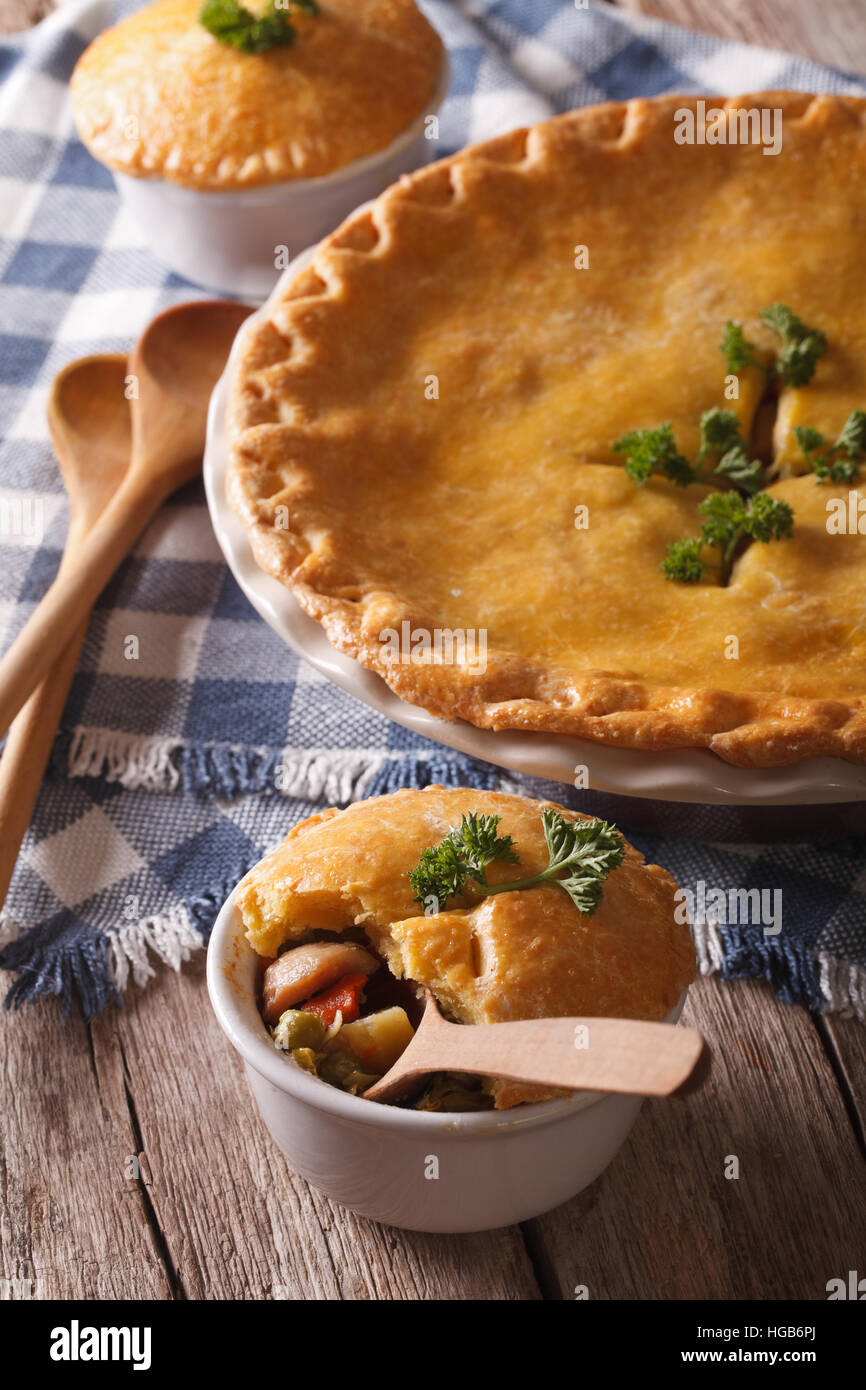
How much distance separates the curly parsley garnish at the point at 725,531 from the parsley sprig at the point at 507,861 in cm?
57

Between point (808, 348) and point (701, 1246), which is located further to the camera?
point (808, 348)

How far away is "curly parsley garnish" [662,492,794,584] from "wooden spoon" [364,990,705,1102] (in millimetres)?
817

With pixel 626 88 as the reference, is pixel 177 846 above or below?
below

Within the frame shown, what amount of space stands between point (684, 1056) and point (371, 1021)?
0.41 meters

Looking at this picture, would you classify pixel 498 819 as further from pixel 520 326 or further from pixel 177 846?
pixel 520 326

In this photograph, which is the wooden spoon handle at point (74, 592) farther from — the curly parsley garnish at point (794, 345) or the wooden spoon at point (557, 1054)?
the curly parsley garnish at point (794, 345)

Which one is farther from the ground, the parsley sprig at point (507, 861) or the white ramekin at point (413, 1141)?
the parsley sprig at point (507, 861)

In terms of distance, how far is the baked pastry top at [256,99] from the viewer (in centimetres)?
260

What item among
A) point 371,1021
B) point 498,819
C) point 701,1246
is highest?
point 498,819

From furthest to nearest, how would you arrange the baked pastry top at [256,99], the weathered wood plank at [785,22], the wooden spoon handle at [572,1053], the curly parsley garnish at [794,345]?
the weathered wood plank at [785,22]
the baked pastry top at [256,99]
the curly parsley garnish at [794,345]
the wooden spoon handle at [572,1053]

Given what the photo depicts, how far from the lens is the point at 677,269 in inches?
90.3

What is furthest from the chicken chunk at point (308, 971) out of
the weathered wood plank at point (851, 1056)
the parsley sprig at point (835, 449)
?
the parsley sprig at point (835, 449)

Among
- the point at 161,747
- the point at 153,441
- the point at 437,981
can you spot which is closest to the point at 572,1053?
the point at 437,981
